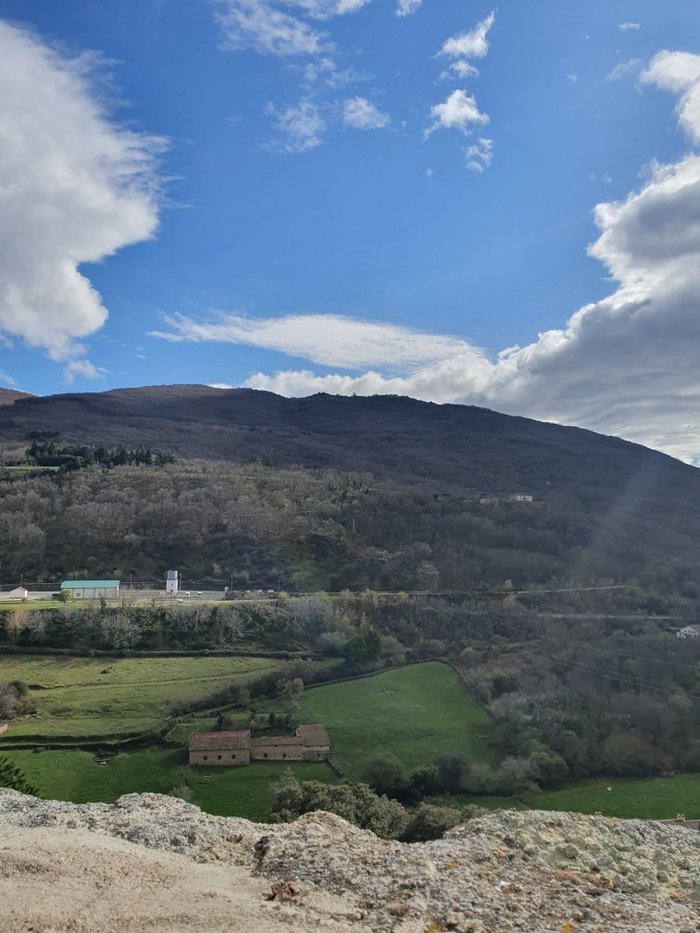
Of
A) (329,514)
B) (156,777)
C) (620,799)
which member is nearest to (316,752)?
(156,777)

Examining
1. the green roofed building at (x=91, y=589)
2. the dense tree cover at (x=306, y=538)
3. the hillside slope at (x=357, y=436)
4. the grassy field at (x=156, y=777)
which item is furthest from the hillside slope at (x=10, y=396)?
the grassy field at (x=156, y=777)

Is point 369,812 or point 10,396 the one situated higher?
point 10,396

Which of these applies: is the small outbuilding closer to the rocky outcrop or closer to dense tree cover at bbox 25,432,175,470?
the rocky outcrop

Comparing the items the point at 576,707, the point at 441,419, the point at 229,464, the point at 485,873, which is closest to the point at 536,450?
the point at 441,419

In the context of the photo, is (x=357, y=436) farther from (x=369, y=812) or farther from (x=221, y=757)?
(x=369, y=812)

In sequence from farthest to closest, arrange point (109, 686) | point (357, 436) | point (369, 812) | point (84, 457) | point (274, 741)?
point (357, 436)
point (84, 457)
point (109, 686)
point (274, 741)
point (369, 812)

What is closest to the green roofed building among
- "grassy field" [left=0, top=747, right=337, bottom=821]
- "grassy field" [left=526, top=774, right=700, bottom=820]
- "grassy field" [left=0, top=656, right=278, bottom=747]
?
"grassy field" [left=0, top=656, right=278, bottom=747]
